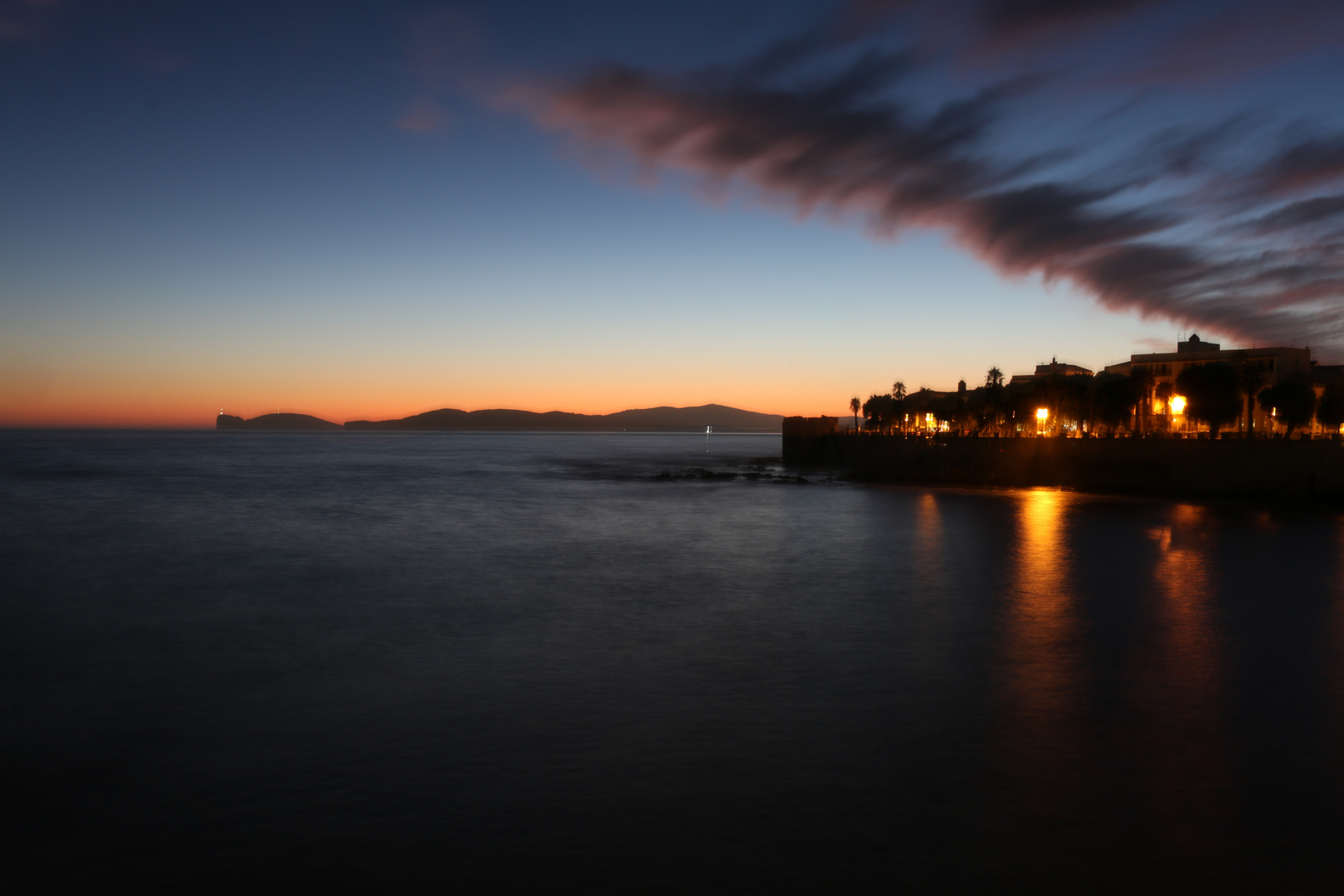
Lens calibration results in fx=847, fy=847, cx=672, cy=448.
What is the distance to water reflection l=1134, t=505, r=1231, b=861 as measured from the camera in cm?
708

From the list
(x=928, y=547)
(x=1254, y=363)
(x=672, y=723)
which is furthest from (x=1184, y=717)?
(x=1254, y=363)

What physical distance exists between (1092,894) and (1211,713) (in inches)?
224

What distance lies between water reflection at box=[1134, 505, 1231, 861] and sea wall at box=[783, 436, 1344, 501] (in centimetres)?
2757

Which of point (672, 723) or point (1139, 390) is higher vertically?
point (1139, 390)

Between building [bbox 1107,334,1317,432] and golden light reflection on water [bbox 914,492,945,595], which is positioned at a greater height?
building [bbox 1107,334,1317,432]

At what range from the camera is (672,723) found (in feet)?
32.3

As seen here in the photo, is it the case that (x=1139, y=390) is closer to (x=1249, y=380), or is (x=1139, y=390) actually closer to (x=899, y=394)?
(x=1249, y=380)

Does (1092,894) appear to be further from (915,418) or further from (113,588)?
(915,418)

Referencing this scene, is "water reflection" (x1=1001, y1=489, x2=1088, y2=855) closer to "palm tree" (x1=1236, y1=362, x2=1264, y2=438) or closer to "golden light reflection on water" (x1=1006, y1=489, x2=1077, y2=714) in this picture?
A: "golden light reflection on water" (x1=1006, y1=489, x2=1077, y2=714)

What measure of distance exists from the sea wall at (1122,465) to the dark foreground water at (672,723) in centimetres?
2121

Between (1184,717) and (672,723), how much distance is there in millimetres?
6118

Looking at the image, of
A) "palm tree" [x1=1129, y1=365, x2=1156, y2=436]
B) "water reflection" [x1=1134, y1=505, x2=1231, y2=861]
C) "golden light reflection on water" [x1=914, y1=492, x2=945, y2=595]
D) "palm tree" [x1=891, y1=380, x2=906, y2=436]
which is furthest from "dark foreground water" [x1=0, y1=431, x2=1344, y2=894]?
"palm tree" [x1=891, y1=380, x2=906, y2=436]

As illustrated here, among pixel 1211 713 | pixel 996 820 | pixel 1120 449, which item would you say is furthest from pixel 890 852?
pixel 1120 449

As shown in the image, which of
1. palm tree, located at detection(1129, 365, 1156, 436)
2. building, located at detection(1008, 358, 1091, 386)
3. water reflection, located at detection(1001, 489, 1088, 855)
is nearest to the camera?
water reflection, located at detection(1001, 489, 1088, 855)
